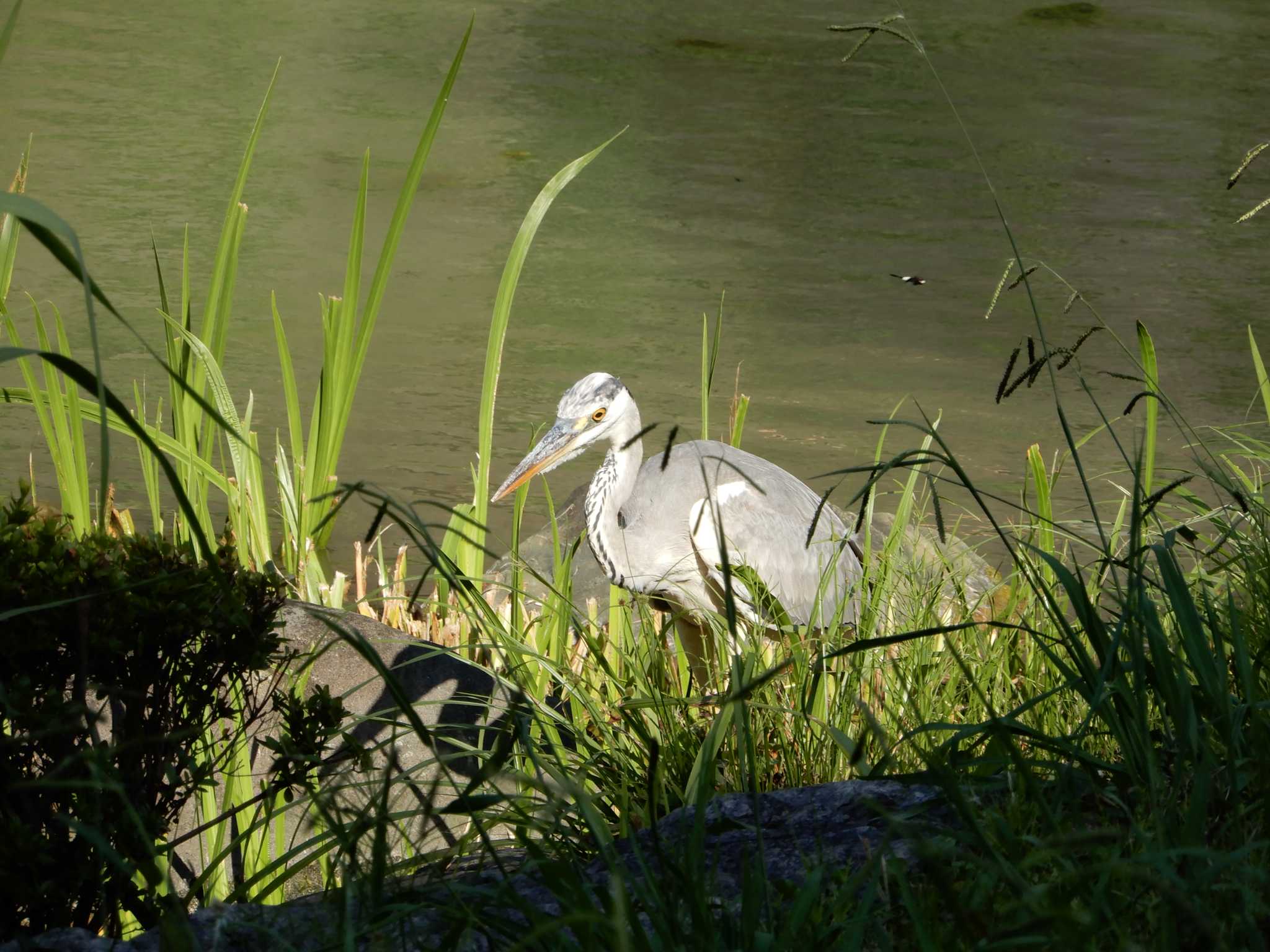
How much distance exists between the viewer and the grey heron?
3.33 metres

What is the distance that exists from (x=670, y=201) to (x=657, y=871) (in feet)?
18.5

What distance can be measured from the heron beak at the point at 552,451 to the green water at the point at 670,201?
0.92 meters

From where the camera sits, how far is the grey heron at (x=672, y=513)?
3330mm

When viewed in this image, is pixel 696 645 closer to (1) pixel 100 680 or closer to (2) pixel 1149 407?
(2) pixel 1149 407

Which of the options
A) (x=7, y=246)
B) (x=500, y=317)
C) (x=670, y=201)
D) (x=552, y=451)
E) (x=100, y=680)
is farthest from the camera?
(x=670, y=201)

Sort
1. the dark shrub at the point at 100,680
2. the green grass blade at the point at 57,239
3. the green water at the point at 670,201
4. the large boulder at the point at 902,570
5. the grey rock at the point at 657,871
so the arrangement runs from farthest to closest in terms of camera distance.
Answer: the green water at the point at 670,201
the large boulder at the point at 902,570
the dark shrub at the point at 100,680
the grey rock at the point at 657,871
the green grass blade at the point at 57,239

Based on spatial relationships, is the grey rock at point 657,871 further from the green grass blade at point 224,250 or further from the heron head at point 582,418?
the heron head at point 582,418

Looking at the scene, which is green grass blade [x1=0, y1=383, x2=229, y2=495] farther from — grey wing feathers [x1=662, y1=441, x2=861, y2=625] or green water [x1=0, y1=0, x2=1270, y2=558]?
green water [x1=0, y1=0, x2=1270, y2=558]

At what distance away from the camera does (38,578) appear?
62.5 inches

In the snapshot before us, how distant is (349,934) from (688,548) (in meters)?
2.34

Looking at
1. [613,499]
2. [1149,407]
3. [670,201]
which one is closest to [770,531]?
[613,499]

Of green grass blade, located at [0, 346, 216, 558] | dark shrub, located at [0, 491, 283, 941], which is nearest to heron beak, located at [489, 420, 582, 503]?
dark shrub, located at [0, 491, 283, 941]

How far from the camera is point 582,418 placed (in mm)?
3387

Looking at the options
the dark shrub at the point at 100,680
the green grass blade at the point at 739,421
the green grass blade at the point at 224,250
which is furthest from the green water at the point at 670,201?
the dark shrub at the point at 100,680
